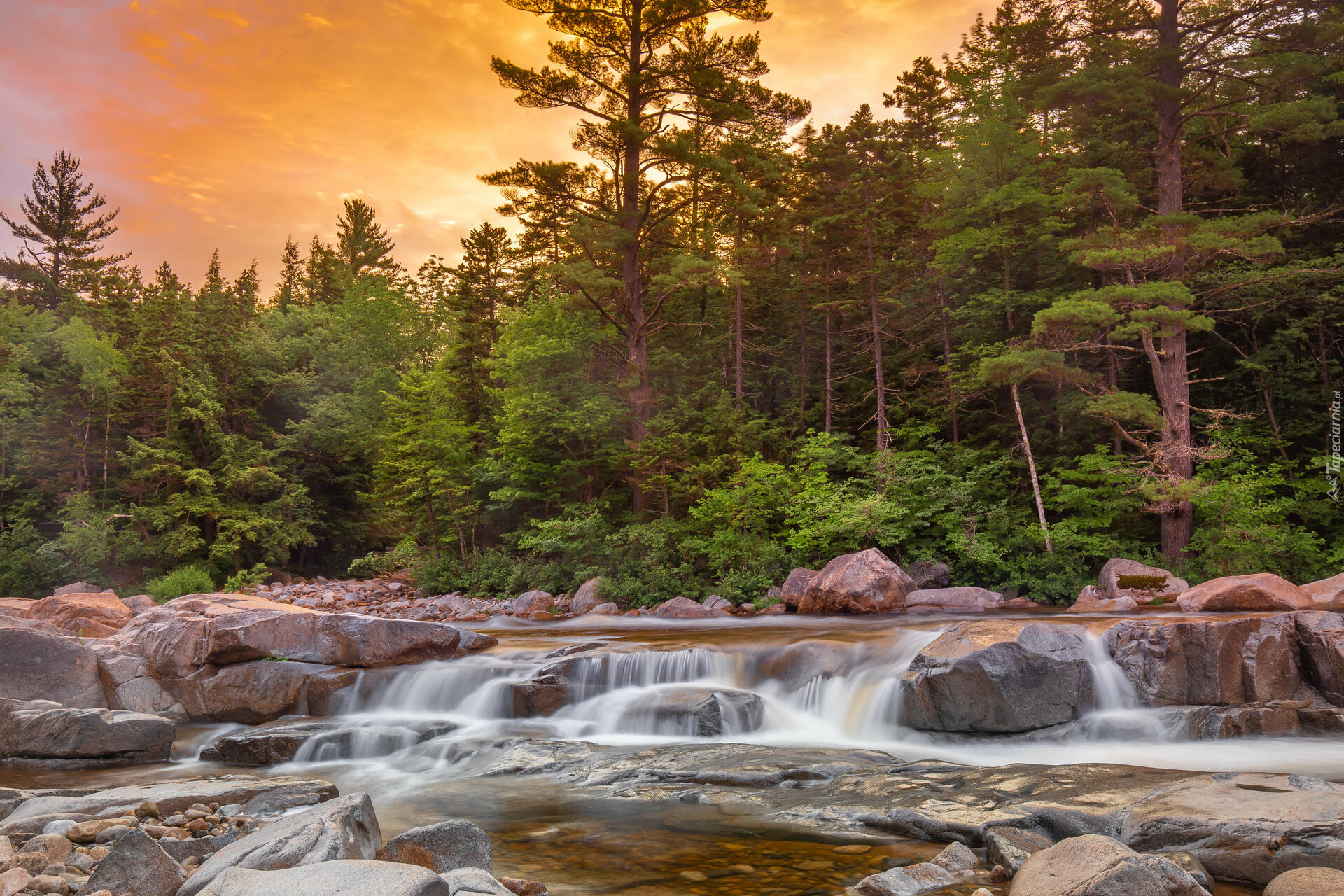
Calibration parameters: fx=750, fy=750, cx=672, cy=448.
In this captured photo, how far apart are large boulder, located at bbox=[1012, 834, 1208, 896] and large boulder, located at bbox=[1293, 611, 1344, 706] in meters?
6.08

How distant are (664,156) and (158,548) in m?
24.3

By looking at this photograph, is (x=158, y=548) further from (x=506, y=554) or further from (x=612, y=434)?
(x=612, y=434)

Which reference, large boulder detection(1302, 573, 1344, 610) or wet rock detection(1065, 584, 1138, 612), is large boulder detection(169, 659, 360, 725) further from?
large boulder detection(1302, 573, 1344, 610)

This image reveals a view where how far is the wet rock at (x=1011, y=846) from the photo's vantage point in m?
4.67

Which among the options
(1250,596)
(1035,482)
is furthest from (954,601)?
(1250,596)

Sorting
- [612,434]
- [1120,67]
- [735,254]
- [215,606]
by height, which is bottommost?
[215,606]

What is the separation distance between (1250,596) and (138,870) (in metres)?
13.0

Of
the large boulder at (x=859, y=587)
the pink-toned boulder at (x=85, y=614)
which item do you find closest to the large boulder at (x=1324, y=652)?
the large boulder at (x=859, y=587)

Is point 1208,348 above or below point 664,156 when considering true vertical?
below

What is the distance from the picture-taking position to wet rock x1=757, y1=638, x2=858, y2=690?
34.5 ft

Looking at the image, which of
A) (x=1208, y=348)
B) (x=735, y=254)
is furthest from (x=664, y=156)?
(x=1208, y=348)

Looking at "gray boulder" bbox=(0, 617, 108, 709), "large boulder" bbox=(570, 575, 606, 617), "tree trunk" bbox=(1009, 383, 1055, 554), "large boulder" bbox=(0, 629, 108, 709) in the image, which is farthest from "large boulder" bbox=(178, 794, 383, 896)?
"tree trunk" bbox=(1009, 383, 1055, 554)

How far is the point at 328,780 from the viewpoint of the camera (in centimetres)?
797

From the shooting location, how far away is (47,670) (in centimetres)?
1000
